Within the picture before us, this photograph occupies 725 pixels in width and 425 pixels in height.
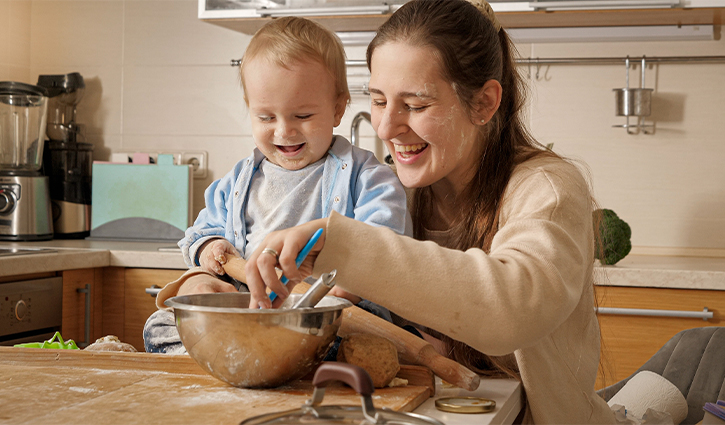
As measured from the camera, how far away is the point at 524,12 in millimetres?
2385

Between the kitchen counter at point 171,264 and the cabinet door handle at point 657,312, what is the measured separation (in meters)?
0.07

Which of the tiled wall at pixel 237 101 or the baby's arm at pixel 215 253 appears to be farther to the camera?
the tiled wall at pixel 237 101

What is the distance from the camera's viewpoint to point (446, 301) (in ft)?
2.53

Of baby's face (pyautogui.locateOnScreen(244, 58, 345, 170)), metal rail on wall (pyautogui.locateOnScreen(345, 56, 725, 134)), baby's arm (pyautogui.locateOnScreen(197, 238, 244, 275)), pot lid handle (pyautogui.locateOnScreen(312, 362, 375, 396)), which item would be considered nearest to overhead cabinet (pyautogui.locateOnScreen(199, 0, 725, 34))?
metal rail on wall (pyautogui.locateOnScreen(345, 56, 725, 134))

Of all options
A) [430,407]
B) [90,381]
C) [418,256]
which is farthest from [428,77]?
[90,381]

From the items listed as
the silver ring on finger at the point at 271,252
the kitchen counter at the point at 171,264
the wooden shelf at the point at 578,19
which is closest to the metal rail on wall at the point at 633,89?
the wooden shelf at the point at 578,19

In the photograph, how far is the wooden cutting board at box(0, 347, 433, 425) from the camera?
2.23 ft

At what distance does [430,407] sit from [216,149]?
2401mm

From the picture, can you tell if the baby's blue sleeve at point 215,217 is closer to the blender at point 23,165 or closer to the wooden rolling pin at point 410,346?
the wooden rolling pin at point 410,346

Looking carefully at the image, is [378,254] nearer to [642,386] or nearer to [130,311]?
[642,386]

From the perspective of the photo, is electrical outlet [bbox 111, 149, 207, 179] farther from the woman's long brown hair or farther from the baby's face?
the woman's long brown hair

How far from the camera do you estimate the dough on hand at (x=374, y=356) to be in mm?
792

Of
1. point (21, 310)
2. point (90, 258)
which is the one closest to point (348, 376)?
point (21, 310)

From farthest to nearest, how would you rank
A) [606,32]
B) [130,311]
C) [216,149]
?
[216,149] < [606,32] < [130,311]
